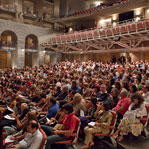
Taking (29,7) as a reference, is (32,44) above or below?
below

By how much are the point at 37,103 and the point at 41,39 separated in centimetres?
1943

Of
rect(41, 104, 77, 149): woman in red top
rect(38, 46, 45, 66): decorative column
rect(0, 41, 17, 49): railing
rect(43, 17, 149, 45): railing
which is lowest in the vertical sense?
rect(41, 104, 77, 149): woman in red top

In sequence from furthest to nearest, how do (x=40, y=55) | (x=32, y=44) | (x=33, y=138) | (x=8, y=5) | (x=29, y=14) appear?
(x=29, y=14) < (x=40, y=55) < (x=32, y=44) < (x=8, y=5) < (x=33, y=138)

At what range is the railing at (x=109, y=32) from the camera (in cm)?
1460

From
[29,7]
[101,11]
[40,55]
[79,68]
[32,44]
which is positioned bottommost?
[79,68]

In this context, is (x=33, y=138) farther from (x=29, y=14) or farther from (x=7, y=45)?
(x=29, y=14)

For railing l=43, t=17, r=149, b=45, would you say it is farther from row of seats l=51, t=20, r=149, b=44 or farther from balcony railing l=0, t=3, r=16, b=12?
balcony railing l=0, t=3, r=16, b=12

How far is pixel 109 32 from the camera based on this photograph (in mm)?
16672

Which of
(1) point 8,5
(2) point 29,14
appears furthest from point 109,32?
(1) point 8,5

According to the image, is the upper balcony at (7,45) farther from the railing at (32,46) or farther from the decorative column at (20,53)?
the railing at (32,46)

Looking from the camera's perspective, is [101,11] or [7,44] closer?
[7,44]

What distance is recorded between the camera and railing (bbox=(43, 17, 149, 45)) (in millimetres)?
14605

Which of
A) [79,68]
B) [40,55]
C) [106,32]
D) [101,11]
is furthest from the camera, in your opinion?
[40,55]

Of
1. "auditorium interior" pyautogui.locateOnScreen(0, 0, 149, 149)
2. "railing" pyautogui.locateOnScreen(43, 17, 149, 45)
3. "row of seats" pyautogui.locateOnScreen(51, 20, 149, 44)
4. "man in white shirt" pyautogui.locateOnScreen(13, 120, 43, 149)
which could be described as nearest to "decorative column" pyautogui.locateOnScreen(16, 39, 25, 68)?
"auditorium interior" pyautogui.locateOnScreen(0, 0, 149, 149)
